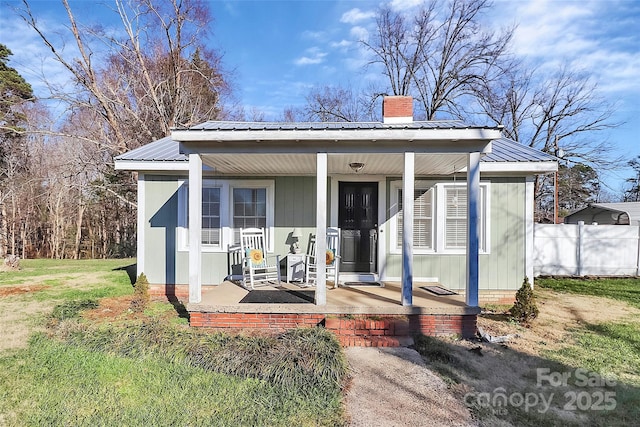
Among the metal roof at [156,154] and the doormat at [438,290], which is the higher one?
the metal roof at [156,154]

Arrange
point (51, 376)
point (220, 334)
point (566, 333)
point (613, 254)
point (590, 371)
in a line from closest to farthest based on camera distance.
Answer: point (51, 376)
point (590, 371)
point (220, 334)
point (566, 333)
point (613, 254)

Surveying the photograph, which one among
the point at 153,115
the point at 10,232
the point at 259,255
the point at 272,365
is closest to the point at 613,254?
the point at 259,255

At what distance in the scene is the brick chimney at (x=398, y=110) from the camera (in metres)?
6.73

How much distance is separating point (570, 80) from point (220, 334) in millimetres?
23293

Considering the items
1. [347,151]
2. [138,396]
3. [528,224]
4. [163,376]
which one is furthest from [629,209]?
[138,396]

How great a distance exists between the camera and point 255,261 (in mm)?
6074

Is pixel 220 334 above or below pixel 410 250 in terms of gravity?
below

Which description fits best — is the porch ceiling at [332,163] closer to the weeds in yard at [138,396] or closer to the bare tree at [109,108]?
the weeds in yard at [138,396]

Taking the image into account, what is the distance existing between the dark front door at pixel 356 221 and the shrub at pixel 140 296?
3.77 meters

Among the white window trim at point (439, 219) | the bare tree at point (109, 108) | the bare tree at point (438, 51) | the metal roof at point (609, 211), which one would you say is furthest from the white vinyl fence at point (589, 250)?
the bare tree at point (109, 108)

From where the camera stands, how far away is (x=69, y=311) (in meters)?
5.74

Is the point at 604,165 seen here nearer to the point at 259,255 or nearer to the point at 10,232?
the point at 259,255

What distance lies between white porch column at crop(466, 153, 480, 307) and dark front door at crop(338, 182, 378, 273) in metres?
2.57

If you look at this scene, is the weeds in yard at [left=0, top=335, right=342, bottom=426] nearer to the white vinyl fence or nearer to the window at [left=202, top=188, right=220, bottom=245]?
the window at [left=202, top=188, right=220, bottom=245]
